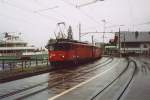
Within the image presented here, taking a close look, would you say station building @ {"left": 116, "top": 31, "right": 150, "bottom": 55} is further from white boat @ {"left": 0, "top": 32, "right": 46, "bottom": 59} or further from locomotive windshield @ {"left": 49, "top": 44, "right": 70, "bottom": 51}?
locomotive windshield @ {"left": 49, "top": 44, "right": 70, "bottom": 51}

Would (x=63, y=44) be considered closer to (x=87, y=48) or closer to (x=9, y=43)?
(x=87, y=48)

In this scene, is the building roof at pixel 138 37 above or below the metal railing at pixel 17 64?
above

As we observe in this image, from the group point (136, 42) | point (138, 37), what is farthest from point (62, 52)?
point (138, 37)

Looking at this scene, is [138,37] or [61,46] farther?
[138,37]

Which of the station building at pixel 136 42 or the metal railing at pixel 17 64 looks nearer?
the metal railing at pixel 17 64

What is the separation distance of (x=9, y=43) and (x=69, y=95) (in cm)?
9269

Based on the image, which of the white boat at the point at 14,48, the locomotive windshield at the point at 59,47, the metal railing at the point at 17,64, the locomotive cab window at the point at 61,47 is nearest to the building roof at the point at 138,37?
the white boat at the point at 14,48

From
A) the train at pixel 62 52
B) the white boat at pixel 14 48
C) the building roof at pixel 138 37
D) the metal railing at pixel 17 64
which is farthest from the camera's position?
the building roof at pixel 138 37

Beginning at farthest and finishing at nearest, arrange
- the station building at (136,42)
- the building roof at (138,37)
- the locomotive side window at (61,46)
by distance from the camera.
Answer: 1. the building roof at (138,37)
2. the station building at (136,42)
3. the locomotive side window at (61,46)

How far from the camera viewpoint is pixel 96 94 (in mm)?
17047

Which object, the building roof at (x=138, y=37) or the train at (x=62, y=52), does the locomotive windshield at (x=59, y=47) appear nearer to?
the train at (x=62, y=52)

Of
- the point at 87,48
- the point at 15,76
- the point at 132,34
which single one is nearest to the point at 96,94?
the point at 15,76

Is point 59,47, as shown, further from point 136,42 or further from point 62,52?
point 136,42

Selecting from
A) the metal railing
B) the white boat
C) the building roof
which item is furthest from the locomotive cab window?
the building roof
